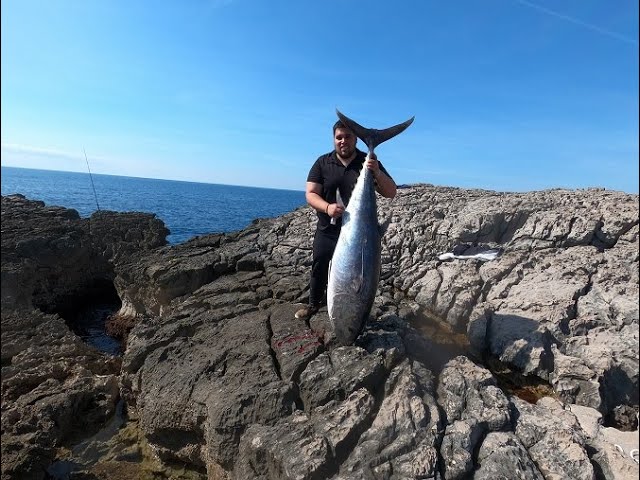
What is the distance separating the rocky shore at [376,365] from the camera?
4492 mm

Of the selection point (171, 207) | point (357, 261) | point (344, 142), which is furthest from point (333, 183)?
point (171, 207)

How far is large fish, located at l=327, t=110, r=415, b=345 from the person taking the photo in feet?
17.5

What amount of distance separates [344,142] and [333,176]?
1.78ft

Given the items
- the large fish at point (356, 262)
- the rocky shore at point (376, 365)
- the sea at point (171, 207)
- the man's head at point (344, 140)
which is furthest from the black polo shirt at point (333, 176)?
the sea at point (171, 207)

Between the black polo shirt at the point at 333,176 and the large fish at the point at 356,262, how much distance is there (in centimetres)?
53

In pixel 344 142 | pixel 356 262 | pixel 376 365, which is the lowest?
pixel 376 365

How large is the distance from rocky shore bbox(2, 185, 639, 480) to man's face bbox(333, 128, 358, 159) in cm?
282

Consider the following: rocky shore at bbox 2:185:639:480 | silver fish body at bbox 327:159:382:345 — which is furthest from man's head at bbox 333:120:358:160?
rocky shore at bbox 2:185:639:480

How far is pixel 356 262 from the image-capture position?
5.31 metres

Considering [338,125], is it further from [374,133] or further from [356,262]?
[356,262]

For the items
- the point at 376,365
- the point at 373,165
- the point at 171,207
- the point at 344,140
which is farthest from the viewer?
the point at 171,207

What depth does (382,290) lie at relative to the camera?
29.0 feet

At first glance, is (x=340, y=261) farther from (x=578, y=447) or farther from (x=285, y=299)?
(x=578, y=447)

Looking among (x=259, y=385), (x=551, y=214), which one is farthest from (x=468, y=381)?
(x=551, y=214)
